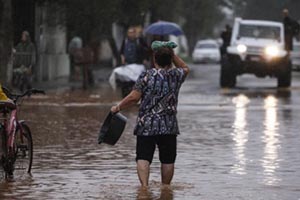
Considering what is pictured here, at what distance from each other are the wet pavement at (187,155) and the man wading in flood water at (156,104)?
1.50 feet

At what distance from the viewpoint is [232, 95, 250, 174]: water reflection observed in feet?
46.5

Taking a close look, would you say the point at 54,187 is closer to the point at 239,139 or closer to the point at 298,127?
the point at 239,139

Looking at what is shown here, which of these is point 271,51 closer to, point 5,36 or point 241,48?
point 241,48

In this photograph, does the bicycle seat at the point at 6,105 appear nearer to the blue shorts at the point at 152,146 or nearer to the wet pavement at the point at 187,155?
the wet pavement at the point at 187,155

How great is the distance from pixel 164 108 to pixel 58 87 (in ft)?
75.8

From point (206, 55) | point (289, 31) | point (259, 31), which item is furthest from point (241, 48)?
point (206, 55)

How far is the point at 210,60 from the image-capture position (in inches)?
2884

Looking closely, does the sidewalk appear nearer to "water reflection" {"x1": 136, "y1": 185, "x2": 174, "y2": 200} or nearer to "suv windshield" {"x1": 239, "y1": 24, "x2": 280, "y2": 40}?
"suv windshield" {"x1": 239, "y1": 24, "x2": 280, "y2": 40}

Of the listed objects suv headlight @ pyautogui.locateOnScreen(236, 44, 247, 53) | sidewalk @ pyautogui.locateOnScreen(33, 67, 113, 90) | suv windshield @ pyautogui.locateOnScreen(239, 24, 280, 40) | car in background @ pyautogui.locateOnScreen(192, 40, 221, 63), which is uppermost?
suv windshield @ pyautogui.locateOnScreen(239, 24, 280, 40)

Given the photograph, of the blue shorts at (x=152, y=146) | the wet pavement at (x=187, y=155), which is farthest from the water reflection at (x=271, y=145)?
the blue shorts at (x=152, y=146)

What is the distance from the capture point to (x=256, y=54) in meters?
34.1

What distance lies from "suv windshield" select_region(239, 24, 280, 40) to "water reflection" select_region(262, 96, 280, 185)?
9.13 meters

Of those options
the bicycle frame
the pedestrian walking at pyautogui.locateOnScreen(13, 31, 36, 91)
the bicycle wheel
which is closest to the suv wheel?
the pedestrian walking at pyautogui.locateOnScreen(13, 31, 36, 91)

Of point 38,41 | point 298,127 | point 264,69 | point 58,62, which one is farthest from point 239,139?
point 58,62
